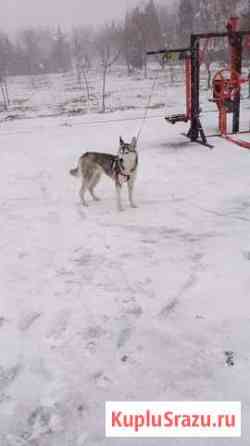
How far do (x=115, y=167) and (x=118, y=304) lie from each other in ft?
11.5

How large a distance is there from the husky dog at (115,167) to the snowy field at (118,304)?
0.50 meters

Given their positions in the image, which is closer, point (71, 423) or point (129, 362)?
point (71, 423)

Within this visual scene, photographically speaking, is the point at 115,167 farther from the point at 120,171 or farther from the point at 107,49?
the point at 107,49

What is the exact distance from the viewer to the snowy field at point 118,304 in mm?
3012

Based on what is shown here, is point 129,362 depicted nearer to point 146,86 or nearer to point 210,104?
point 210,104

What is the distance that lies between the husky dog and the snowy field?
1.63 ft

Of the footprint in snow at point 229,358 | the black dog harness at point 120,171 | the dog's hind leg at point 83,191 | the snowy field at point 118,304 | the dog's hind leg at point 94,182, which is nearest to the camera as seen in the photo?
the snowy field at point 118,304

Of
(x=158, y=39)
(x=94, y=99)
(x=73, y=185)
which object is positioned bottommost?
(x=73, y=185)

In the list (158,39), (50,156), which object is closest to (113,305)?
(50,156)

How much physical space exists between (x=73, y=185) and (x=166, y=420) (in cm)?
715

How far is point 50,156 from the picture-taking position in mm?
12602

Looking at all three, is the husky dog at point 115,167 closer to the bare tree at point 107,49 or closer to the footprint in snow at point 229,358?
the footprint in snow at point 229,358

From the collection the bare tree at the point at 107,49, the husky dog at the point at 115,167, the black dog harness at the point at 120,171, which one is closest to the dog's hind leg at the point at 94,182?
the husky dog at the point at 115,167

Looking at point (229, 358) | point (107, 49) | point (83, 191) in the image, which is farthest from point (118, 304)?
point (107, 49)
